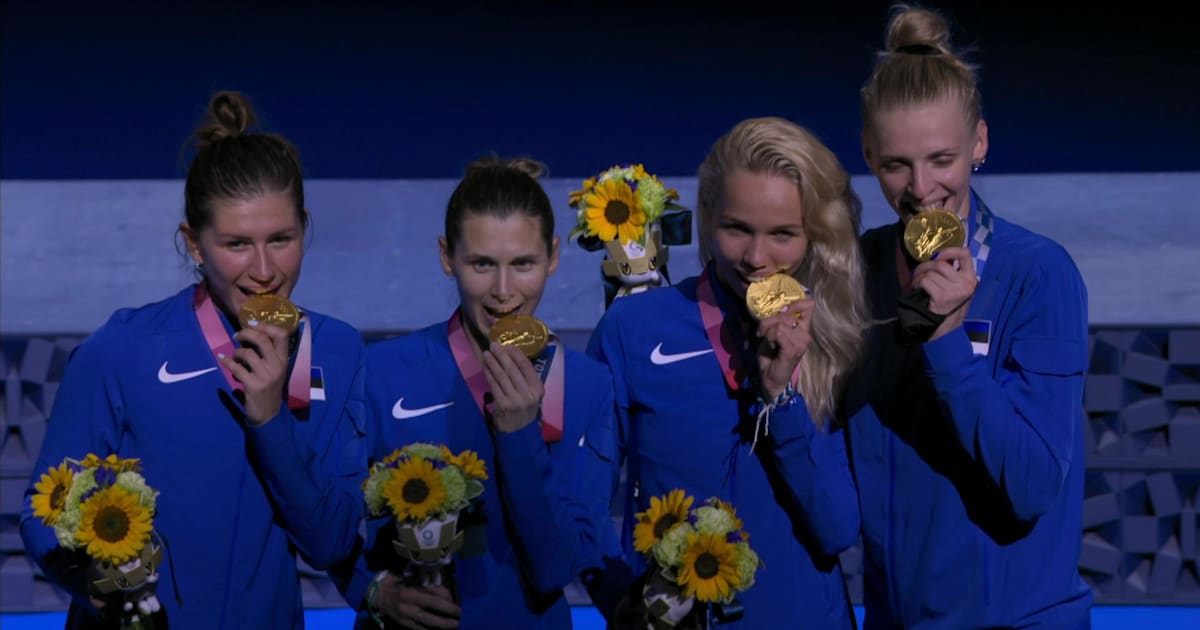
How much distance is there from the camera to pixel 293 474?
2.68 m

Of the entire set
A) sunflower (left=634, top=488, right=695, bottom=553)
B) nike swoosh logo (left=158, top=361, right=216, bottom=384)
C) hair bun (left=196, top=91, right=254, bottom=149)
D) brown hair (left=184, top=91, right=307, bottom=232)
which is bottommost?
sunflower (left=634, top=488, right=695, bottom=553)

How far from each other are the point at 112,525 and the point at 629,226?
1.56 m

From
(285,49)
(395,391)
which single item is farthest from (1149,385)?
(285,49)

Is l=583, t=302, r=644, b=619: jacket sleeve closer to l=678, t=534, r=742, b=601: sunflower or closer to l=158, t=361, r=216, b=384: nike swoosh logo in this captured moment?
l=678, t=534, r=742, b=601: sunflower

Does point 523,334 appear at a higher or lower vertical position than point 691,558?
higher

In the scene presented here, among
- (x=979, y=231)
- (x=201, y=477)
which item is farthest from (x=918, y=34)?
(x=201, y=477)

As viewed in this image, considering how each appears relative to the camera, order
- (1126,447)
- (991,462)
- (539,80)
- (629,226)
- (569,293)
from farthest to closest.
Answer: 1. (539,80)
2. (569,293)
3. (1126,447)
4. (629,226)
5. (991,462)

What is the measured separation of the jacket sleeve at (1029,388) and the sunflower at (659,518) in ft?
1.56

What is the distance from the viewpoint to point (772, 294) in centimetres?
273

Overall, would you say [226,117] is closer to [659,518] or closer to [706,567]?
[659,518]

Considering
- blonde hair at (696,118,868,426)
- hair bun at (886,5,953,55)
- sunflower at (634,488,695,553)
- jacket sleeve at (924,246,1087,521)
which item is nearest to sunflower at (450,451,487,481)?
sunflower at (634,488,695,553)

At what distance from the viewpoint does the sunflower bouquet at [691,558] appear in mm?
2590

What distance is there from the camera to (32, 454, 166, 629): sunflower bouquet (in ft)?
8.28

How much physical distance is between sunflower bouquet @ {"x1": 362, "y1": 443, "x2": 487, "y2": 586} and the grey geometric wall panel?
114 inches
